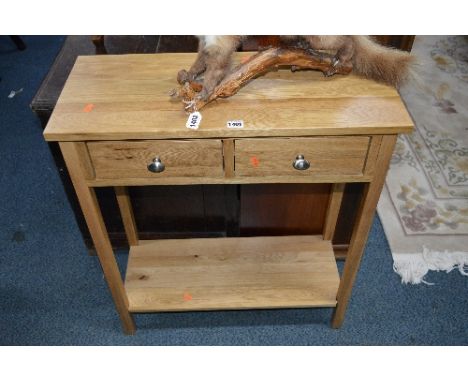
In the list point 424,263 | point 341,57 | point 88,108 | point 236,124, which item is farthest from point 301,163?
point 424,263

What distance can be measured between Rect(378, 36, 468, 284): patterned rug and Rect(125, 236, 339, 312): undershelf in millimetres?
423

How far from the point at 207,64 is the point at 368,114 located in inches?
16.1

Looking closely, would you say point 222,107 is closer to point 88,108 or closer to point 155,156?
point 155,156

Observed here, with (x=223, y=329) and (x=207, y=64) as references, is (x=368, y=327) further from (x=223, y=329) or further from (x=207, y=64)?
(x=207, y=64)

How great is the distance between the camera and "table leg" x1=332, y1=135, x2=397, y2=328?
109 centimetres

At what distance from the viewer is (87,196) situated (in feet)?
3.85

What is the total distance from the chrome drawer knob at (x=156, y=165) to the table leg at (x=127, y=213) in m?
0.52

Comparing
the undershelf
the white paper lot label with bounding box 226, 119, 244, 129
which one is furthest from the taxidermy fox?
the undershelf

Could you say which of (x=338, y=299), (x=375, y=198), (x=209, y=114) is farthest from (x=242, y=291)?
(x=209, y=114)

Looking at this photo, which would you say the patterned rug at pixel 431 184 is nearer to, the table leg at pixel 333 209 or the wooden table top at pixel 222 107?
the table leg at pixel 333 209

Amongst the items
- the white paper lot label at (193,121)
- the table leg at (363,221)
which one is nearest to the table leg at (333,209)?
the table leg at (363,221)

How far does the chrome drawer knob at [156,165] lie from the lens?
1.09 m

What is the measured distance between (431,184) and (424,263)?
1.67ft

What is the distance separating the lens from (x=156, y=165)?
1.09 metres
